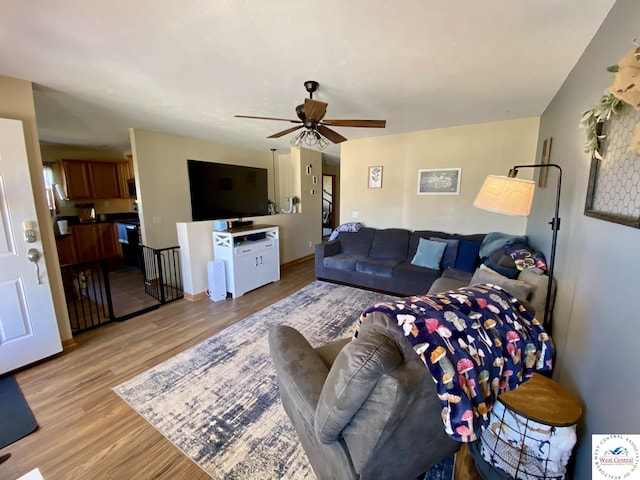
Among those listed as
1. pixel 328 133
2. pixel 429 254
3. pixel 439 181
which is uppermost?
pixel 328 133

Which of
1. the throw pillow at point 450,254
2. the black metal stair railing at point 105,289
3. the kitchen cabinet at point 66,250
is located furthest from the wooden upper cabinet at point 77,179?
the throw pillow at point 450,254

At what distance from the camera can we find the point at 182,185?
4.37m

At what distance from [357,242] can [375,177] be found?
116cm

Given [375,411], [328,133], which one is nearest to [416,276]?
[328,133]

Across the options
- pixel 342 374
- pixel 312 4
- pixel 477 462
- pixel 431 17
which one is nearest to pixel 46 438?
pixel 342 374

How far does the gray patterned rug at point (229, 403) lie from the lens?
4.72 ft

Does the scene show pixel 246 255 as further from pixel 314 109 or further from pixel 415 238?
pixel 415 238

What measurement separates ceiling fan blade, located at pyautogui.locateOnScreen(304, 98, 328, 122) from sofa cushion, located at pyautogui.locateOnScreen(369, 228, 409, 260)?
2326mm

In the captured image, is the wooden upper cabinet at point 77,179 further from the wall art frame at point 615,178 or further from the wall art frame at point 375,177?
the wall art frame at point 615,178

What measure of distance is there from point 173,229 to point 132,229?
4.00 feet

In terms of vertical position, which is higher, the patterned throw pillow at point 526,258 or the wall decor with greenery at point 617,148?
the wall decor with greenery at point 617,148

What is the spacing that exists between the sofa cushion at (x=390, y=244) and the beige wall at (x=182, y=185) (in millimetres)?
1805

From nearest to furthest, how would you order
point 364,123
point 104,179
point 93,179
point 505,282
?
point 505,282, point 364,123, point 93,179, point 104,179

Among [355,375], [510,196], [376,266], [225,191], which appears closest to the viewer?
[355,375]
